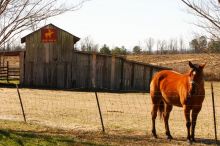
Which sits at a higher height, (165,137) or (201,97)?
(201,97)

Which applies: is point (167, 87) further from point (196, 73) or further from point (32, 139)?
point (32, 139)

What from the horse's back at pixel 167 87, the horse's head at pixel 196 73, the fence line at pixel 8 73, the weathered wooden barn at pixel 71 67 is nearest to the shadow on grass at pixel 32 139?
the horse's back at pixel 167 87

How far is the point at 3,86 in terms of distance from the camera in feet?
120

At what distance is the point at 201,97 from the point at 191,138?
1043 millimetres

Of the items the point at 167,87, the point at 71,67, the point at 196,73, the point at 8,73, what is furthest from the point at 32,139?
the point at 8,73

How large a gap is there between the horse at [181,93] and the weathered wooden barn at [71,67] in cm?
2377

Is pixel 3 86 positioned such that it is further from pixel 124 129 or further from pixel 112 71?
pixel 124 129

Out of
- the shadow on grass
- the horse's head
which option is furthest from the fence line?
the horse's head

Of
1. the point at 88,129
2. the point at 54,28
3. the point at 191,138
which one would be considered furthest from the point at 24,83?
the point at 191,138

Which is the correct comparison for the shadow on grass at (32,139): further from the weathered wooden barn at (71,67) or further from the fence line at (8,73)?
the fence line at (8,73)

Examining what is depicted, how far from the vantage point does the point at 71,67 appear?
37062mm

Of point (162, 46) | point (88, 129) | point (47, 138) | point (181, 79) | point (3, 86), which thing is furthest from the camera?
point (162, 46)

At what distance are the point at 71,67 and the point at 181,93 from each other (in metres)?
25.8

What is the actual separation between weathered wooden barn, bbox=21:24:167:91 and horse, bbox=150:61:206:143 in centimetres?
2377
